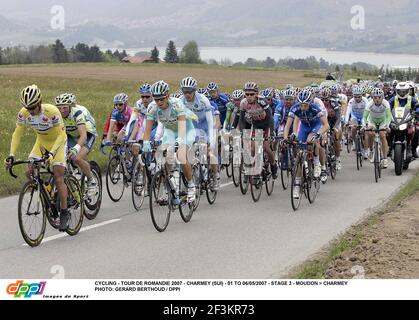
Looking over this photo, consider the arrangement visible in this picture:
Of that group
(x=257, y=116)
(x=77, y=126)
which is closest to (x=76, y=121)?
(x=77, y=126)

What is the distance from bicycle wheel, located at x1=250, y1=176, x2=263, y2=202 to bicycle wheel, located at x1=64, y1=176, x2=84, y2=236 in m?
4.02

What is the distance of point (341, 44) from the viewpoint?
121 m

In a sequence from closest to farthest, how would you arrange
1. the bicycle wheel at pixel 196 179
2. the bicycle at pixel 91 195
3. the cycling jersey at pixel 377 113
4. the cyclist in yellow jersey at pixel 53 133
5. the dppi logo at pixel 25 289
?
1. the dppi logo at pixel 25 289
2. the cyclist in yellow jersey at pixel 53 133
3. the bicycle at pixel 91 195
4. the bicycle wheel at pixel 196 179
5. the cycling jersey at pixel 377 113

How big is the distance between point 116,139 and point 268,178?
332 cm

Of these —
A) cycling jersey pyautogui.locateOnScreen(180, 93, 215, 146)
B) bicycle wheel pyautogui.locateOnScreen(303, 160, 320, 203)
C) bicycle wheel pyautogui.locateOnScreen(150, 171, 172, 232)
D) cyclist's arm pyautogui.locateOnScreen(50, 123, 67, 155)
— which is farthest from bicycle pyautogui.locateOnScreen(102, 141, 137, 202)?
bicycle wheel pyautogui.locateOnScreen(303, 160, 320, 203)

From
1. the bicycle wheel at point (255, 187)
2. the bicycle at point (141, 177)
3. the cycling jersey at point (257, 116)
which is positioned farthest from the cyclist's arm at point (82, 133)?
the cycling jersey at point (257, 116)

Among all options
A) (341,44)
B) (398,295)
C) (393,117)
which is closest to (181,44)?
(341,44)

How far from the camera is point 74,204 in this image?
8789 mm

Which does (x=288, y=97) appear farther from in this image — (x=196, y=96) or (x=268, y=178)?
(x=196, y=96)

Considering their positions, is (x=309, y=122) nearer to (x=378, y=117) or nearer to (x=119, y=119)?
(x=119, y=119)

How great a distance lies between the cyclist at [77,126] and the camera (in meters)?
9.23

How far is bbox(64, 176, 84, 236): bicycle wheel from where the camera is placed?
28.6 ft

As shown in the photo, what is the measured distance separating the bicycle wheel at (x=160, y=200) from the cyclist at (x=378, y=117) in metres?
7.60

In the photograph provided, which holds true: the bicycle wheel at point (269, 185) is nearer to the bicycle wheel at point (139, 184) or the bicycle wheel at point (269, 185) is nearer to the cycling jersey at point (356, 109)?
the bicycle wheel at point (139, 184)
